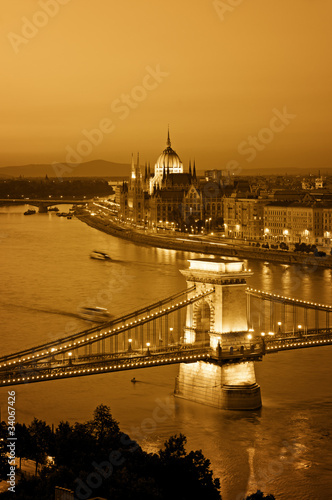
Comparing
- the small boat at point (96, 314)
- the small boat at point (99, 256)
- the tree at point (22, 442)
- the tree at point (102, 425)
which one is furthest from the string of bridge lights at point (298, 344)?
the small boat at point (99, 256)

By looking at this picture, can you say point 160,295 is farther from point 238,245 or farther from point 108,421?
point 238,245

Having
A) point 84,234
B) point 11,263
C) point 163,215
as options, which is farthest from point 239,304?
point 163,215

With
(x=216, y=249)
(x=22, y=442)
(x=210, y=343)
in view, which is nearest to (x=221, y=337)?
(x=210, y=343)

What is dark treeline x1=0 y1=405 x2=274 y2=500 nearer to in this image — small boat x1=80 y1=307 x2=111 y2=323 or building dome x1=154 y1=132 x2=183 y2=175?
small boat x1=80 y1=307 x2=111 y2=323

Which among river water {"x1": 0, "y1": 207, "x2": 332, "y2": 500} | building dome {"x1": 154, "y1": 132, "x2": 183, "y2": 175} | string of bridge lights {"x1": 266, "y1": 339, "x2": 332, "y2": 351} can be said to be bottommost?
river water {"x1": 0, "y1": 207, "x2": 332, "y2": 500}

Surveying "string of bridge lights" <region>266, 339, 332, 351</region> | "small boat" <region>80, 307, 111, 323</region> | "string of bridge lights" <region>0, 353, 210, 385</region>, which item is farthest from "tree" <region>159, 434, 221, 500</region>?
"small boat" <region>80, 307, 111, 323</region>

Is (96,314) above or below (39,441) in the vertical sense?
below

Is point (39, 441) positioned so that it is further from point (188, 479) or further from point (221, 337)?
point (221, 337)
